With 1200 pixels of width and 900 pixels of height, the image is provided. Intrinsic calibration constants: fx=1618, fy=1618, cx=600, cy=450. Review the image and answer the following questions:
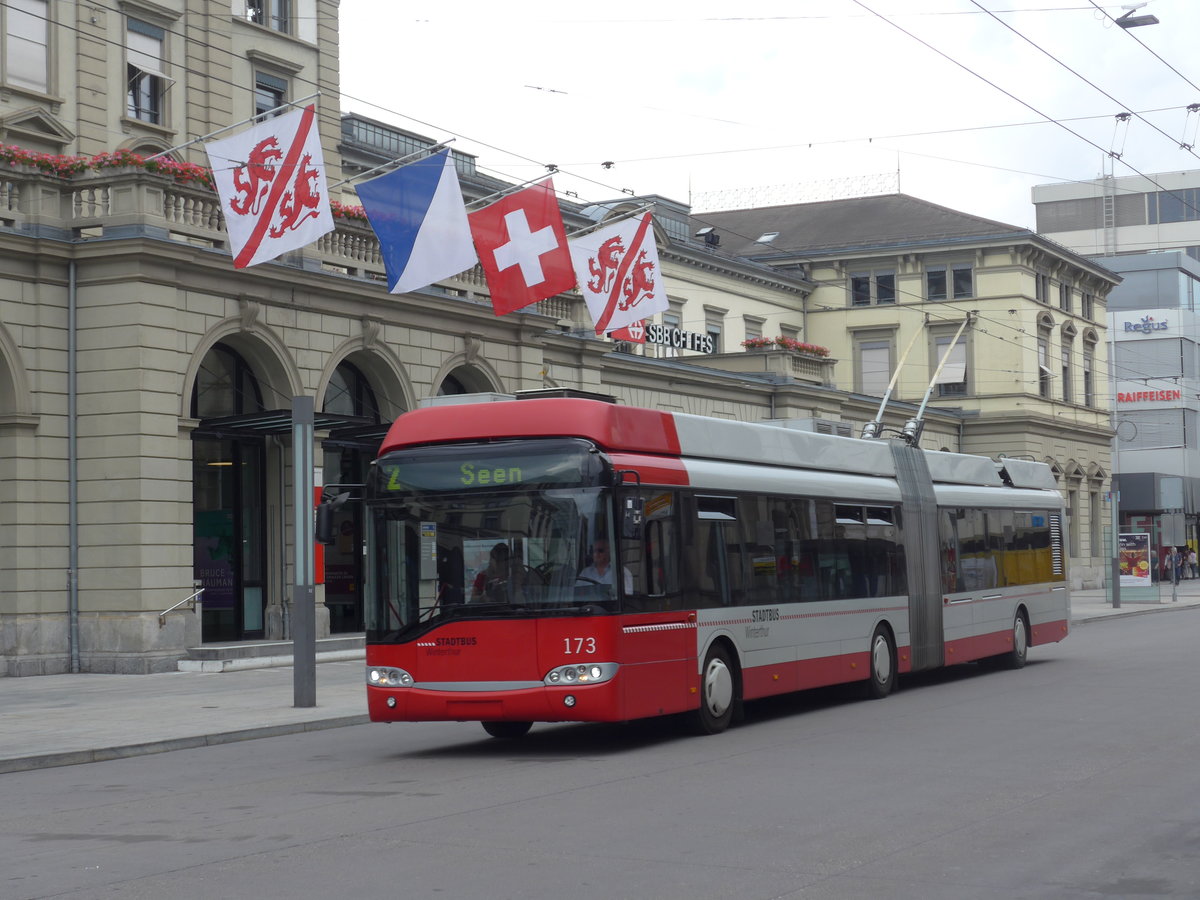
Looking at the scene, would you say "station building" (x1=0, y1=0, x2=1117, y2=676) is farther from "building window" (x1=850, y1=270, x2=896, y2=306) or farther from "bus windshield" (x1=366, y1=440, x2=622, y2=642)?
"building window" (x1=850, y1=270, x2=896, y2=306)

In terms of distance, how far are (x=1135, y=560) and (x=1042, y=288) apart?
55.8 feet

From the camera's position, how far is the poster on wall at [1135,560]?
49938mm

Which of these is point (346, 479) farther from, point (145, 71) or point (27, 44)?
point (27, 44)

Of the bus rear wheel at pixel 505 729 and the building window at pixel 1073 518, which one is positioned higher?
the building window at pixel 1073 518

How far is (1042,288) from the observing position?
64.4m

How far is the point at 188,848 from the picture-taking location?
30.9 feet

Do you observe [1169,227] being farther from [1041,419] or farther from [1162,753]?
[1162,753]

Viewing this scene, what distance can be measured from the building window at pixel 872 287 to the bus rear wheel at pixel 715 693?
49194mm

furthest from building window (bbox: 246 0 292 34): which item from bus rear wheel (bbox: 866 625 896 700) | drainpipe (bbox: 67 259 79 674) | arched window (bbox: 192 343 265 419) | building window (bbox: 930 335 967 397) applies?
building window (bbox: 930 335 967 397)

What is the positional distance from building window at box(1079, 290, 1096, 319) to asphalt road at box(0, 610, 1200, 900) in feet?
181

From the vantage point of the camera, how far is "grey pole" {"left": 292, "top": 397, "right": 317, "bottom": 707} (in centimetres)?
1861

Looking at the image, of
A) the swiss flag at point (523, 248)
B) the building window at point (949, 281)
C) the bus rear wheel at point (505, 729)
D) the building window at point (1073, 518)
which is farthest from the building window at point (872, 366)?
the bus rear wheel at point (505, 729)

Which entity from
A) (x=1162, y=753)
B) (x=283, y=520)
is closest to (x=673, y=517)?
(x=1162, y=753)

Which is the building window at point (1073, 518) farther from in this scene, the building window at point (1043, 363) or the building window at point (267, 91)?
the building window at point (267, 91)
